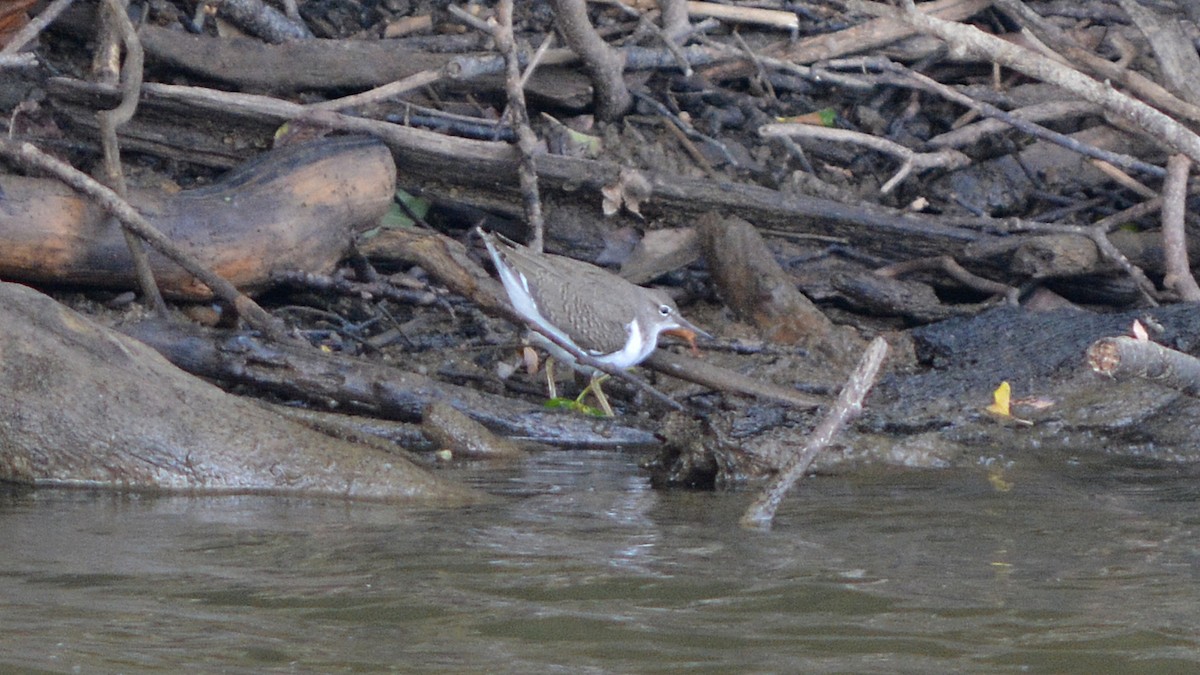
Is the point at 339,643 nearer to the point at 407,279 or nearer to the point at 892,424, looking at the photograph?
the point at 892,424

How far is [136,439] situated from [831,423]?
2.61m

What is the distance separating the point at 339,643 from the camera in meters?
3.13

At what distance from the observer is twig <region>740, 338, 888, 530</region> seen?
398cm

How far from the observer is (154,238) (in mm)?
6047

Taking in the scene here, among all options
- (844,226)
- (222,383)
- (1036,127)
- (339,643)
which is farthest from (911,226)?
(339,643)

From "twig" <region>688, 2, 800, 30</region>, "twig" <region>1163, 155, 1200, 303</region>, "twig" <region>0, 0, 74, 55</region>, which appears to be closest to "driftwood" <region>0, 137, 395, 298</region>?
"twig" <region>0, 0, 74, 55</region>

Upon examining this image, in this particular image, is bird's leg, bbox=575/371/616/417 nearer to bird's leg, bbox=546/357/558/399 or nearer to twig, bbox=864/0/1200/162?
bird's leg, bbox=546/357/558/399

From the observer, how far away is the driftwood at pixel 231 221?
635 cm

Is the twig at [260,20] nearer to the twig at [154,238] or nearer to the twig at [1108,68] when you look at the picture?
the twig at [154,238]

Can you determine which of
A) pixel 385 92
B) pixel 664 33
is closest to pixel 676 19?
pixel 664 33

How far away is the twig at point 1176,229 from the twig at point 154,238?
468 cm

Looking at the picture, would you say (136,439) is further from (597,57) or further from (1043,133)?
(1043,133)

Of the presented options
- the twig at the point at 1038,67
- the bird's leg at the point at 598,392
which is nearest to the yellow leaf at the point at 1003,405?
the twig at the point at 1038,67

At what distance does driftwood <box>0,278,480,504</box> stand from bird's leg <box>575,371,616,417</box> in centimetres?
179
